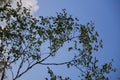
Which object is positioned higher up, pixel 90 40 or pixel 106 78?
pixel 90 40

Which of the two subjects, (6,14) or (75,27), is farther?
(75,27)

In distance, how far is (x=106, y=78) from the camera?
77.2 feet

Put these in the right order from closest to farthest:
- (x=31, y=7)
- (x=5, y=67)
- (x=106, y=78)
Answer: (x=106, y=78)
(x=31, y=7)
(x=5, y=67)

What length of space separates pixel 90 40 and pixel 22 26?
24.2 ft

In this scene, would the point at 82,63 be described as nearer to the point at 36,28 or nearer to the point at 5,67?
the point at 36,28

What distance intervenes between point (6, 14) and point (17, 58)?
496 centimetres

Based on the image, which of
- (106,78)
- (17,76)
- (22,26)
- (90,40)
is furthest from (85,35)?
(17,76)

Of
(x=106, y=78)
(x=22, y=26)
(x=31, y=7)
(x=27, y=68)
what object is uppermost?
(x=31, y=7)

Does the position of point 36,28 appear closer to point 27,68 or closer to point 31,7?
point 31,7

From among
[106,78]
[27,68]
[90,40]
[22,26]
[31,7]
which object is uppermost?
[31,7]

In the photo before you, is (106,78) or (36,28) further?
(36,28)

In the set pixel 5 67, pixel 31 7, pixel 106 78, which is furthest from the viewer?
pixel 5 67

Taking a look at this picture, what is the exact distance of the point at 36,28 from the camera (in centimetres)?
2555

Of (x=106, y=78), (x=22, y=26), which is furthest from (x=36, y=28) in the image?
(x=106, y=78)
